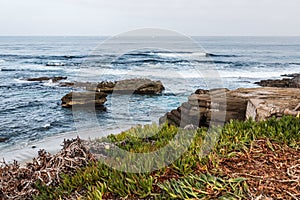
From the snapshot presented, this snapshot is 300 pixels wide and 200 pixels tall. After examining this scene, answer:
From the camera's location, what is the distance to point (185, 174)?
12.5 feet

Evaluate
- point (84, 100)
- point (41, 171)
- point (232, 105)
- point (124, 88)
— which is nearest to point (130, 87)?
point (124, 88)

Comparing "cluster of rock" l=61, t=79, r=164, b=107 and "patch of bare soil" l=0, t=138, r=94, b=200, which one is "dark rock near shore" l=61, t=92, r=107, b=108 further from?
"patch of bare soil" l=0, t=138, r=94, b=200

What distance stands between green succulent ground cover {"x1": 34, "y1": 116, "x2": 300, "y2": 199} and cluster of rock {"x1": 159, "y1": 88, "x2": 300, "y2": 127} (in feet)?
10.4

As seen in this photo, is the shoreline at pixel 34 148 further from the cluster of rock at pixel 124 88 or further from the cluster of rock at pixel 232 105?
the cluster of rock at pixel 124 88

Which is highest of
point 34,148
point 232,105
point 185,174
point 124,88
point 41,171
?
point 185,174

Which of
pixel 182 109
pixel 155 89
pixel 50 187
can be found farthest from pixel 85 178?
pixel 155 89

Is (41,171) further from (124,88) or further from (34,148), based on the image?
(124,88)

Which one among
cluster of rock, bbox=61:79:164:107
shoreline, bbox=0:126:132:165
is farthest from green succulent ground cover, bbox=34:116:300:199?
cluster of rock, bbox=61:79:164:107

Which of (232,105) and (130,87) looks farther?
(130,87)

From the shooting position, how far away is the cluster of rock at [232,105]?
8.48 meters

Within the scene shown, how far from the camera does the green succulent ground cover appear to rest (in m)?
3.50

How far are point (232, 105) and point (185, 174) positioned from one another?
657 centimetres

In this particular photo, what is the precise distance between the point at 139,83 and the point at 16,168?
1002 inches

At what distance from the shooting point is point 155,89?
2812cm
